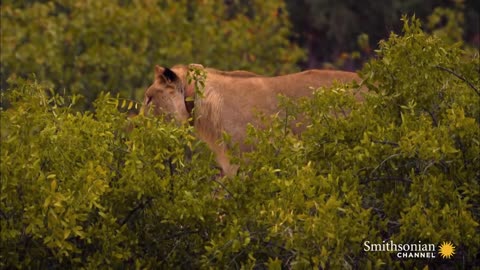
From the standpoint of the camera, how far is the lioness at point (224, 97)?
34.1ft

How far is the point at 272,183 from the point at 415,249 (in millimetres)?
778

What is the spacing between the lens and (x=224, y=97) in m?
10.5

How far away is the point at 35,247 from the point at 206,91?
401 centimetres

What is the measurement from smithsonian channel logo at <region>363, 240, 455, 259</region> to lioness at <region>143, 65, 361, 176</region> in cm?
380

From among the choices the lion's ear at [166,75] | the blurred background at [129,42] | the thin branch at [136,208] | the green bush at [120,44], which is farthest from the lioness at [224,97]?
the green bush at [120,44]

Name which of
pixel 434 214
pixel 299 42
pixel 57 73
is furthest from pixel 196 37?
pixel 434 214

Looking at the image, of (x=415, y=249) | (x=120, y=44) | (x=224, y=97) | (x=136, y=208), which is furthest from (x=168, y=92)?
(x=120, y=44)

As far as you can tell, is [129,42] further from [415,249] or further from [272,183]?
[415,249]

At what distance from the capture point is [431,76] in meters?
7.18

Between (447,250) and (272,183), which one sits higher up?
(272,183)

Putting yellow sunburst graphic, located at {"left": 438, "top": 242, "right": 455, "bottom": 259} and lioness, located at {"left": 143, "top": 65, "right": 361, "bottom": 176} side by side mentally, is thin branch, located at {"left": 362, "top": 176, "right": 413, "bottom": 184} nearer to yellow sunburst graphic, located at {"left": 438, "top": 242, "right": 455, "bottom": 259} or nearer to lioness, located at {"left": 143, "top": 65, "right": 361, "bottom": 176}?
yellow sunburst graphic, located at {"left": 438, "top": 242, "right": 455, "bottom": 259}

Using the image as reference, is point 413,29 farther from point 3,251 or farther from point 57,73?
point 57,73

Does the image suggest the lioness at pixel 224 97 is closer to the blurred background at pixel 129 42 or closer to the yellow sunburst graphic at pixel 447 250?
the yellow sunburst graphic at pixel 447 250

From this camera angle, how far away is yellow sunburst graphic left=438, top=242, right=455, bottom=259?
21.3 feet
